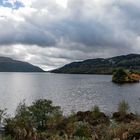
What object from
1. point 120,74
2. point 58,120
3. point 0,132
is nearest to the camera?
point 0,132

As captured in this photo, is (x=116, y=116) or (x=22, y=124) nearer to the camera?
(x=22, y=124)

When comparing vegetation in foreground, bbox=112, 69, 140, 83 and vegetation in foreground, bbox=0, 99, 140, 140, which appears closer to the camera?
vegetation in foreground, bbox=0, 99, 140, 140

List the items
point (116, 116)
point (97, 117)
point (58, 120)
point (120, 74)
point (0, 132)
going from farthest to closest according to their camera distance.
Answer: point (120, 74), point (116, 116), point (97, 117), point (58, 120), point (0, 132)

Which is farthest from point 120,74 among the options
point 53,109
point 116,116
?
point 53,109

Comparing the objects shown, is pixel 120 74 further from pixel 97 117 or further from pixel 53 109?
pixel 53 109

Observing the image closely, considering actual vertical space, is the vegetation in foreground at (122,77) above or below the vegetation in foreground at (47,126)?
above

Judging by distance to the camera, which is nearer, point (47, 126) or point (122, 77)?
point (47, 126)

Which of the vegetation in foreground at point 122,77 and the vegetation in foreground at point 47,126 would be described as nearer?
the vegetation in foreground at point 47,126

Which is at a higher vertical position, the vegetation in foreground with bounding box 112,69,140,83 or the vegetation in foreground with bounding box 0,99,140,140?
the vegetation in foreground with bounding box 112,69,140,83

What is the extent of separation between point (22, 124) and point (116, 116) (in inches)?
849

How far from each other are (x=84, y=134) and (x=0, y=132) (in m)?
5.61

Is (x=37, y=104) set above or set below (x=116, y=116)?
above

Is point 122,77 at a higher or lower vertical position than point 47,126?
higher

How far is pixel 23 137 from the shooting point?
19.7 m
